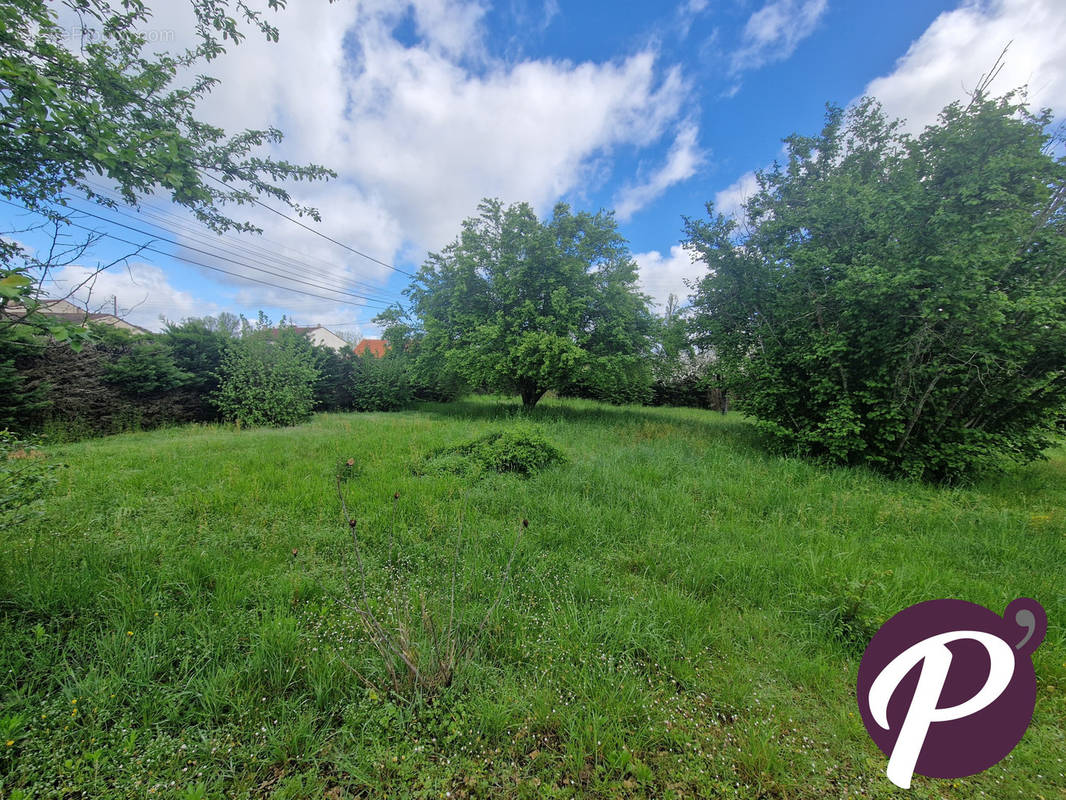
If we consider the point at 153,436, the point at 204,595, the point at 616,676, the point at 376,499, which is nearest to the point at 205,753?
the point at 204,595

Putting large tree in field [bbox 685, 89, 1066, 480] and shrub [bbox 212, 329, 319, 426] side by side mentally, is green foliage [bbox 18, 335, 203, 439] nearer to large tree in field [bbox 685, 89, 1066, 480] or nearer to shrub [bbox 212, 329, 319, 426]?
shrub [bbox 212, 329, 319, 426]

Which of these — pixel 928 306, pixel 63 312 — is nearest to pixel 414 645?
pixel 63 312

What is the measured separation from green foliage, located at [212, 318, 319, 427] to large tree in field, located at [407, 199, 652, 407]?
11.8 ft

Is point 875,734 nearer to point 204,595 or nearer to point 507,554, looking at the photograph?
point 507,554

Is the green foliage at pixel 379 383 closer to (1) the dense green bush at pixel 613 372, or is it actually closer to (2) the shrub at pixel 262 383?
(2) the shrub at pixel 262 383

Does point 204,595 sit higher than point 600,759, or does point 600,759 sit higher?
point 204,595

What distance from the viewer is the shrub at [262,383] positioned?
30.5ft

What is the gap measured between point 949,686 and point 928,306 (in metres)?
5.30

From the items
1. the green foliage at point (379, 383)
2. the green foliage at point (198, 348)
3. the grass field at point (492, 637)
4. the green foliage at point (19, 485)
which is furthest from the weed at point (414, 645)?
the green foliage at point (379, 383)

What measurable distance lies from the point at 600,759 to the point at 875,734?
43.4 inches

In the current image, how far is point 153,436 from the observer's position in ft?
23.8

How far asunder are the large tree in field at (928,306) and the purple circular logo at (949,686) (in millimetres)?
4698

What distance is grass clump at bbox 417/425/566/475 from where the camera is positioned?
463cm

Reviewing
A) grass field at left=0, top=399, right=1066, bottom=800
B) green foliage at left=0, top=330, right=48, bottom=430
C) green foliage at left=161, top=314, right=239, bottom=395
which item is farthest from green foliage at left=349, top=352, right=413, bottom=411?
grass field at left=0, top=399, right=1066, bottom=800
